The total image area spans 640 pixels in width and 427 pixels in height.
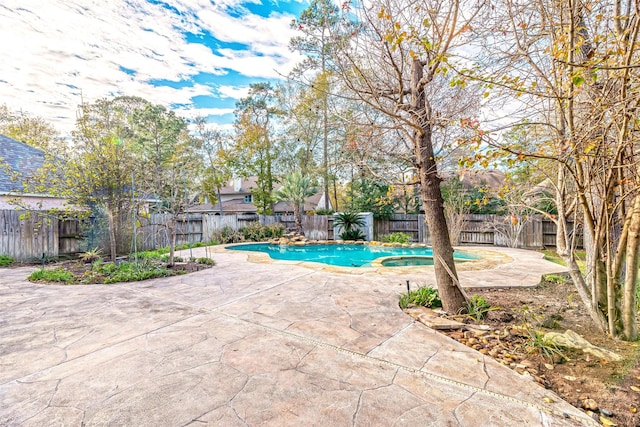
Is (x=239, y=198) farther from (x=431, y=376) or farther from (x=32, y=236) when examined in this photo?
(x=431, y=376)

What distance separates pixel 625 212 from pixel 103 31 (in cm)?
1097

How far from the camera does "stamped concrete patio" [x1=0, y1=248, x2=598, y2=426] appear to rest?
5.59 feet

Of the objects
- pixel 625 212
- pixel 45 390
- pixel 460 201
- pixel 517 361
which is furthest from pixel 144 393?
pixel 460 201

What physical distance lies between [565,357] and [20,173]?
12215 millimetres

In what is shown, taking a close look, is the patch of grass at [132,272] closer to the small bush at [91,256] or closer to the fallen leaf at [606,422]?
the small bush at [91,256]

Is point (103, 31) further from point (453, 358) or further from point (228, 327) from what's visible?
point (453, 358)

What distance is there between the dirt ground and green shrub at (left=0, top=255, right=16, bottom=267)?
1097 cm

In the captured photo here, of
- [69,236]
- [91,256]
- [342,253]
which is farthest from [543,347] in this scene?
[69,236]

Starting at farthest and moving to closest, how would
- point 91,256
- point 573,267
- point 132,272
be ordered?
1. point 91,256
2. point 132,272
3. point 573,267

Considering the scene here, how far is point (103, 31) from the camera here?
7.45 m

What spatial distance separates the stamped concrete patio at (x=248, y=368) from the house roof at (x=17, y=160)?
7902mm

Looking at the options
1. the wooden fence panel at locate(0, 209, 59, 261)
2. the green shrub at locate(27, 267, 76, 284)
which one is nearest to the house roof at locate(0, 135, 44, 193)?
the wooden fence panel at locate(0, 209, 59, 261)

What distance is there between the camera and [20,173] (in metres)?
7.99

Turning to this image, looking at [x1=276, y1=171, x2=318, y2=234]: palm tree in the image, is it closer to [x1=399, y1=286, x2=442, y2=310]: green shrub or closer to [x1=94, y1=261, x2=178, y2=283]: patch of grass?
[x1=94, y1=261, x2=178, y2=283]: patch of grass
